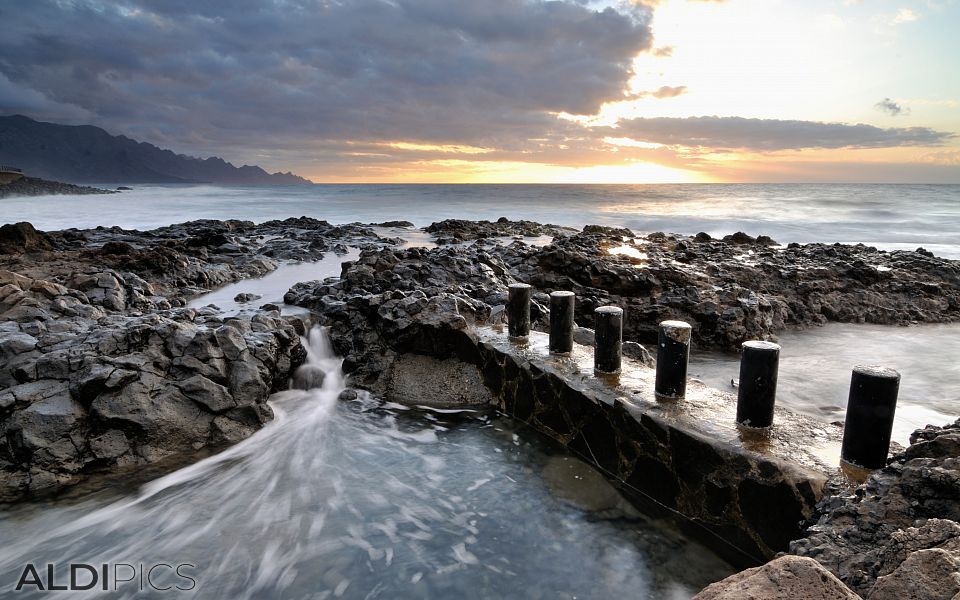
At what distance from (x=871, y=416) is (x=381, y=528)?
3599 mm

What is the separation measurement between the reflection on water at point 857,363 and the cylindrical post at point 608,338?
2.73m

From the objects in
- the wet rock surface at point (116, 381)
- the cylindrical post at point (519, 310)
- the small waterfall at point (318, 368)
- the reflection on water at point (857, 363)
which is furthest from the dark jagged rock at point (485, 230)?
the cylindrical post at point (519, 310)

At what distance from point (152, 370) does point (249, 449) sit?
4.12 feet

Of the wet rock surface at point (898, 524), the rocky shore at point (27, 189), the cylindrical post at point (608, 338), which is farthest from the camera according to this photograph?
the rocky shore at point (27, 189)

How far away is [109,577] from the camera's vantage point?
3.77 metres

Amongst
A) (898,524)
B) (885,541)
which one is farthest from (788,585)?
(898,524)

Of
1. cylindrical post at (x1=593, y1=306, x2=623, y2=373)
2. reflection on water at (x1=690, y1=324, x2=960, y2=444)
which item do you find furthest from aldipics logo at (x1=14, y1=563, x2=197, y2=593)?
reflection on water at (x1=690, y1=324, x2=960, y2=444)

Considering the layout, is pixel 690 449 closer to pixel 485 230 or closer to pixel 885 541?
pixel 885 541

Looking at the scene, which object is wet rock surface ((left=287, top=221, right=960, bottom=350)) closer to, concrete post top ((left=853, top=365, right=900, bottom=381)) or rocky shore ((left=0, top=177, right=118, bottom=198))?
concrete post top ((left=853, top=365, right=900, bottom=381))

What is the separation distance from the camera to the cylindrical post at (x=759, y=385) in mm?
3701

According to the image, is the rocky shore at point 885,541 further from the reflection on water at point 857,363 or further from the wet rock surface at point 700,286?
the wet rock surface at point 700,286

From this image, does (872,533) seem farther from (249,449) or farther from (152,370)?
(152,370)

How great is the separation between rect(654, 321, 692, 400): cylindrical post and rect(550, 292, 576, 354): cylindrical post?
49.7 inches

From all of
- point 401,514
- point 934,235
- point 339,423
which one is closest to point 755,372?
point 401,514
